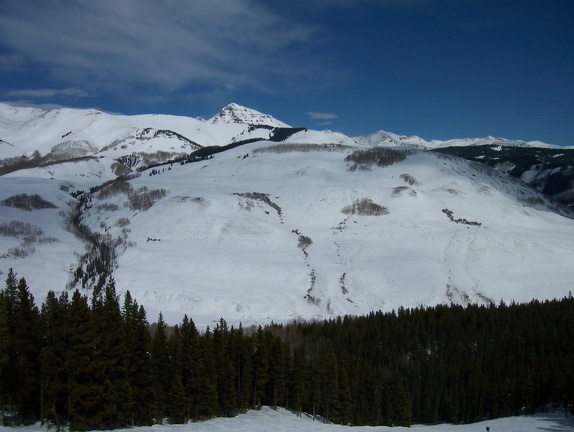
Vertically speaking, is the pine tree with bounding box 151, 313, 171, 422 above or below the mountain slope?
below

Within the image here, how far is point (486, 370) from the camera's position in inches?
3863

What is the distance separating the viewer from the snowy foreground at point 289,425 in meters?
47.3

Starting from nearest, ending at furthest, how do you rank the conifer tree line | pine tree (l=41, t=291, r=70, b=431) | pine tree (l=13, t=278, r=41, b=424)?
pine tree (l=41, t=291, r=70, b=431) → pine tree (l=13, t=278, r=41, b=424) → the conifer tree line

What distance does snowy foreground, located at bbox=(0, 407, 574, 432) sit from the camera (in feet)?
155

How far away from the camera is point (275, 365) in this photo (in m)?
68.4

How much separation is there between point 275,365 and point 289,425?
1570 centimetres

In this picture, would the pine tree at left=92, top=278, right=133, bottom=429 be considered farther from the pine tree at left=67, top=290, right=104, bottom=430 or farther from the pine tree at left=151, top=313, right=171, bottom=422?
the pine tree at left=151, top=313, right=171, bottom=422

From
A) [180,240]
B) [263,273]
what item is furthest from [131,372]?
[180,240]

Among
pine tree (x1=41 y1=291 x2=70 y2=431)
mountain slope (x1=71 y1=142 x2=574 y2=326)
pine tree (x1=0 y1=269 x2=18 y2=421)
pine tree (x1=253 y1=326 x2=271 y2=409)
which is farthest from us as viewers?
mountain slope (x1=71 y1=142 x2=574 y2=326)

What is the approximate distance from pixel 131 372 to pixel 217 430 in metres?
11.1

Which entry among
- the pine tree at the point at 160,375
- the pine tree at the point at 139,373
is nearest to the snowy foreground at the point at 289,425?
the pine tree at the point at 139,373

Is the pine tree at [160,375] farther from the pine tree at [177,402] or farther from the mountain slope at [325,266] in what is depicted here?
the mountain slope at [325,266]

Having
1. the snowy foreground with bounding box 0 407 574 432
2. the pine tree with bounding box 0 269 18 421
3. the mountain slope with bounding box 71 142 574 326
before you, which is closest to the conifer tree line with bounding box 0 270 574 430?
the pine tree with bounding box 0 269 18 421

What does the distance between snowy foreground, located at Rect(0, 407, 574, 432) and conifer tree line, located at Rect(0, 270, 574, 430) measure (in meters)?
2.65
